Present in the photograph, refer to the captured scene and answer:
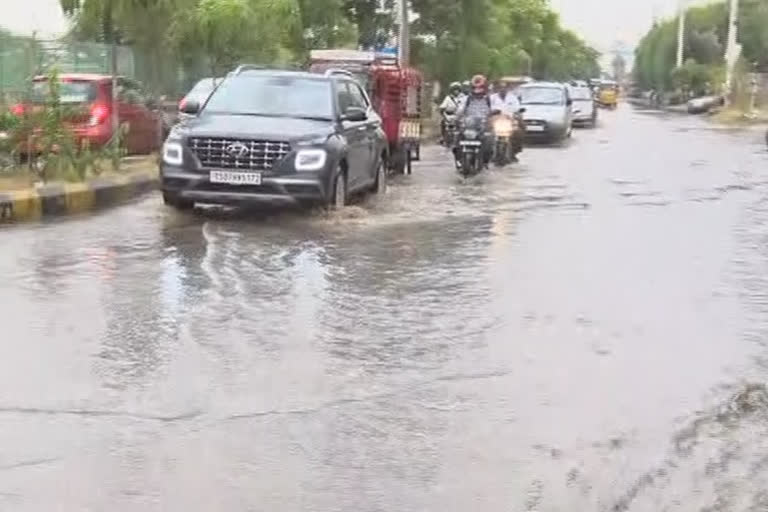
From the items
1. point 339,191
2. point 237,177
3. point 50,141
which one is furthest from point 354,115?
point 50,141

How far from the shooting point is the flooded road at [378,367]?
18.0ft

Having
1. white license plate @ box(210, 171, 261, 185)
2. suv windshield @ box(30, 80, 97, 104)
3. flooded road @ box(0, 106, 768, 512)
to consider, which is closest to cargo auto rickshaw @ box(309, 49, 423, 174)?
suv windshield @ box(30, 80, 97, 104)

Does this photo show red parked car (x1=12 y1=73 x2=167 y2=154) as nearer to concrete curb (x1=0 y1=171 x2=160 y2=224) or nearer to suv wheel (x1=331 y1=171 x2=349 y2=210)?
concrete curb (x1=0 y1=171 x2=160 y2=224)

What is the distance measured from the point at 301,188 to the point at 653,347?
6.70m

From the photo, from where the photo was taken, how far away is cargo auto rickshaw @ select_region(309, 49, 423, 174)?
74.0 feet

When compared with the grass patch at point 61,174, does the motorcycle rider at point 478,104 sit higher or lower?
higher

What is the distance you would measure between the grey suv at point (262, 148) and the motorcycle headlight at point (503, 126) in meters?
9.14

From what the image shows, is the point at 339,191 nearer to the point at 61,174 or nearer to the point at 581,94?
the point at 61,174

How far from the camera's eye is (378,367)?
7520 mm

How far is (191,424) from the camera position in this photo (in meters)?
6.25

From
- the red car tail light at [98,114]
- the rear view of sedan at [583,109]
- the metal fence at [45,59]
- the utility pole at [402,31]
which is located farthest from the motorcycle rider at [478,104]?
the rear view of sedan at [583,109]

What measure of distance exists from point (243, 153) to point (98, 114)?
6504 mm

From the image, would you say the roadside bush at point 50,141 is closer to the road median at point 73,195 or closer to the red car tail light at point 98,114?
the road median at point 73,195

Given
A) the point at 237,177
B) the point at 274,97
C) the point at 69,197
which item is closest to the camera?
the point at 237,177
